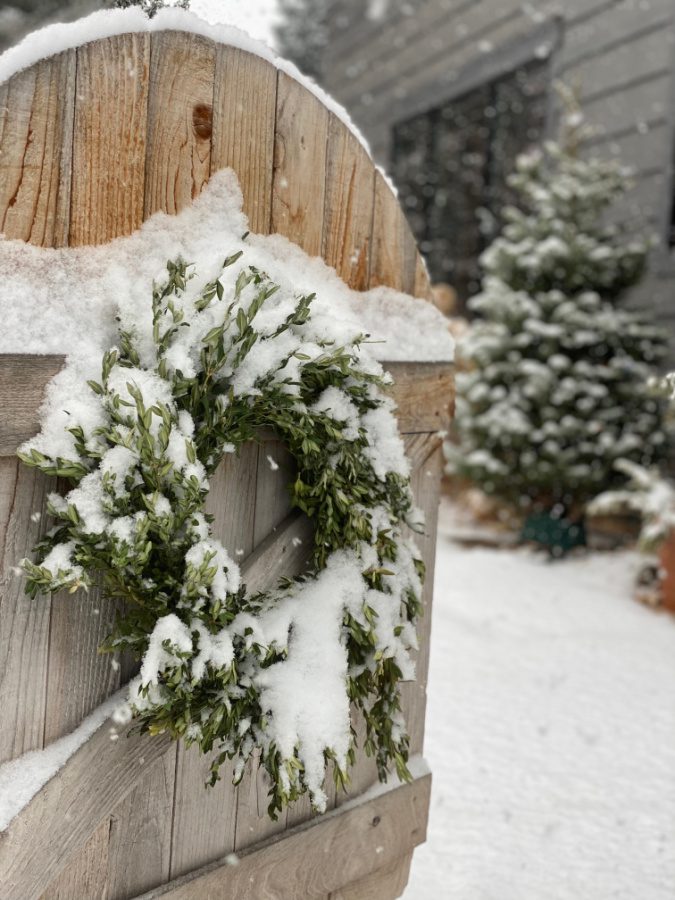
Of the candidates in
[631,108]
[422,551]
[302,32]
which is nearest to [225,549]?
[422,551]

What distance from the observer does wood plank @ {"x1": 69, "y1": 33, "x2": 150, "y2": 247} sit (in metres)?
1.50

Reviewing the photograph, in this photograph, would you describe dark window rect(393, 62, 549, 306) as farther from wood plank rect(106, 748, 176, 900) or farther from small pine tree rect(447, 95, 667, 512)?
wood plank rect(106, 748, 176, 900)

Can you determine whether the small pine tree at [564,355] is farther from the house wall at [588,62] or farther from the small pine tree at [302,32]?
the small pine tree at [302,32]

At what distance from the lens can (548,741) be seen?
11.7 ft

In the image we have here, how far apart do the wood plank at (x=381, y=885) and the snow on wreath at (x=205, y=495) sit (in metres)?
0.45

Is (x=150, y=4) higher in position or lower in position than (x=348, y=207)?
higher

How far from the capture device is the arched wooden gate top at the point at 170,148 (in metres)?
1.45

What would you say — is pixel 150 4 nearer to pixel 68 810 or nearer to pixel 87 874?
pixel 68 810

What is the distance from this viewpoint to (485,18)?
845 centimetres

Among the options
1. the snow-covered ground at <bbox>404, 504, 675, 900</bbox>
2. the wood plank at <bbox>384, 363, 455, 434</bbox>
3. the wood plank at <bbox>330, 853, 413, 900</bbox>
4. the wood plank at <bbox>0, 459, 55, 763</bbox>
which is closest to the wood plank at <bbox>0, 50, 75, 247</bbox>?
the wood plank at <bbox>0, 459, 55, 763</bbox>

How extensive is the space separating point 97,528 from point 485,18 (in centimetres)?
839

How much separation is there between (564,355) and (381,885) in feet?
16.1

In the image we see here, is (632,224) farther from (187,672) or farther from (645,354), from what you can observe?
(187,672)

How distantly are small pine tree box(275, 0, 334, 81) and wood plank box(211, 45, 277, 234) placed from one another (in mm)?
15545
